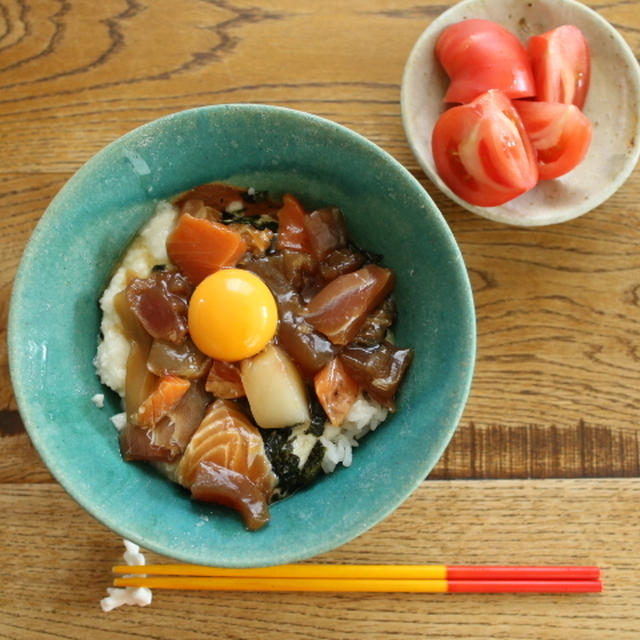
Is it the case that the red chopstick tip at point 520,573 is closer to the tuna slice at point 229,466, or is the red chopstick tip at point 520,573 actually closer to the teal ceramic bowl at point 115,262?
the teal ceramic bowl at point 115,262

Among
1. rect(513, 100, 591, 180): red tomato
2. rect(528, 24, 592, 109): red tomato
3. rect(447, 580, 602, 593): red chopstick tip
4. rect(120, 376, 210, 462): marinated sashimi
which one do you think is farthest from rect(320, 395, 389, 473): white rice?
rect(528, 24, 592, 109): red tomato

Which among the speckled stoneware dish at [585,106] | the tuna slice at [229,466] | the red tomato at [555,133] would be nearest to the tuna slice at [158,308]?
the tuna slice at [229,466]

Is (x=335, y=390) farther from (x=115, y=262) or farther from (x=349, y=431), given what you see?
(x=115, y=262)

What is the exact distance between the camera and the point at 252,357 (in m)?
2.28

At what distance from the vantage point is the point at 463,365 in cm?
215

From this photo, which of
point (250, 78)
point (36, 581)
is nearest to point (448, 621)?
point (36, 581)

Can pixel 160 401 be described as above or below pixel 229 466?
above

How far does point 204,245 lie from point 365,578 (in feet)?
4.25

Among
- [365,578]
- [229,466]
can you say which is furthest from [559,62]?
[365,578]

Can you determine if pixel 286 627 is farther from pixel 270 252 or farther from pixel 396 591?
pixel 270 252

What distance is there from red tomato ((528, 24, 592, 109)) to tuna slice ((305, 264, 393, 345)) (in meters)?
0.99

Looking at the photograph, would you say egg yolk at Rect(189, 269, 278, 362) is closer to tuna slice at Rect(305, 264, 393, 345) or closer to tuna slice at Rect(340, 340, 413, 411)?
tuna slice at Rect(305, 264, 393, 345)

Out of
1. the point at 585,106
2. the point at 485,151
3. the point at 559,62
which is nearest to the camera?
the point at 485,151

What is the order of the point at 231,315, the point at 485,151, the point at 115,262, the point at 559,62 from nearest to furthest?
the point at 231,315 → the point at 115,262 → the point at 485,151 → the point at 559,62
